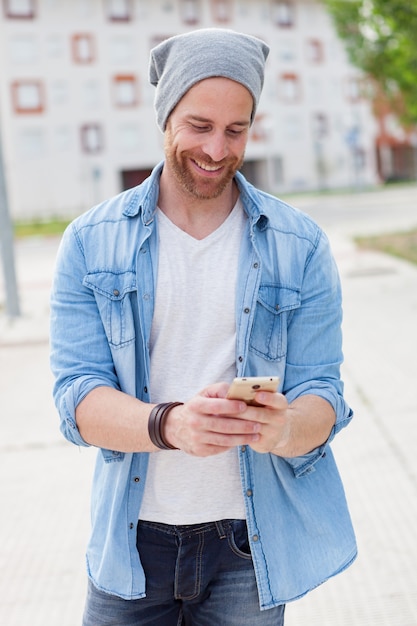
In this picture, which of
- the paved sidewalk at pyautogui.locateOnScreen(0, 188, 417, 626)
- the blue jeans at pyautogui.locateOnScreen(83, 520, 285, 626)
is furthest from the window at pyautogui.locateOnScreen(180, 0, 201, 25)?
the blue jeans at pyautogui.locateOnScreen(83, 520, 285, 626)

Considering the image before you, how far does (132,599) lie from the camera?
207 centimetres

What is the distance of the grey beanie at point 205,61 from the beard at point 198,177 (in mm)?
99

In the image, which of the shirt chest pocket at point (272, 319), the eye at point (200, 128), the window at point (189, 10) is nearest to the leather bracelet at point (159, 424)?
the shirt chest pocket at point (272, 319)

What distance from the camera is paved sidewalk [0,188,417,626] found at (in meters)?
3.78

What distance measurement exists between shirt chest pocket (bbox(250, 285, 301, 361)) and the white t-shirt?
56 mm

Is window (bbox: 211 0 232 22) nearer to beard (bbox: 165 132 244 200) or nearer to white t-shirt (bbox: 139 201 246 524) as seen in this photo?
beard (bbox: 165 132 244 200)

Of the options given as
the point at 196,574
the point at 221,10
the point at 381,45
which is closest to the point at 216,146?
Result: the point at 196,574

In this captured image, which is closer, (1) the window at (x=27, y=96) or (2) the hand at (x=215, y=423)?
(2) the hand at (x=215, y=423)

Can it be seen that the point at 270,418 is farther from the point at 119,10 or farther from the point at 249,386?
the point at 119,10

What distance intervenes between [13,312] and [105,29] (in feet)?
135

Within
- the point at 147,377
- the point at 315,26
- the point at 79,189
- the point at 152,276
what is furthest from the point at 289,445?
the point at 315,26

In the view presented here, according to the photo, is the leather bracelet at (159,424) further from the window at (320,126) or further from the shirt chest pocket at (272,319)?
the window at (320,126)

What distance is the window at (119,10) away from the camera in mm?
50500

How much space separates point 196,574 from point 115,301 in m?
0.63
